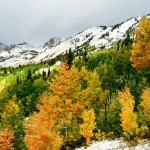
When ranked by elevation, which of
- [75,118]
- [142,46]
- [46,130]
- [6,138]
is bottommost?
[6,138]

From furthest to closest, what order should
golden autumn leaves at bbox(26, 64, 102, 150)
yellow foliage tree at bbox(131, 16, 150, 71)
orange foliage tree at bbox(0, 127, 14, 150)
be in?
yellow foliage tree at bbox(131, 16, 150, 71) < golden autumn leaves at bbox(26, 64, 102, 150) < orange foliage tree at bbox(0, 127, 14, 150)

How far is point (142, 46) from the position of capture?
88250mm

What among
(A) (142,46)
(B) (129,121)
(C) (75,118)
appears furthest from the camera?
(A) (142,46)

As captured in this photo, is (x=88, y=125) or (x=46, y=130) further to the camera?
(x=88, y=125)

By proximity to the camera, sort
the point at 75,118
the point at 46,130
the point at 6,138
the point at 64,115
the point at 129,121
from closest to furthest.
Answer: the point at 129,121
the point at 46,130
the point at 6,138
the point at 64,115
the point at 75,118

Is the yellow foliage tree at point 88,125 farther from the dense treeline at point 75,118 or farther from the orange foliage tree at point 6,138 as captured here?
the orange foliage tree at point 6,138

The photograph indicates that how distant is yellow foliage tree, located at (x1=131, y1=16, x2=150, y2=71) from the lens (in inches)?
3455

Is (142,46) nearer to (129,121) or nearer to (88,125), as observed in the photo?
(88,125)

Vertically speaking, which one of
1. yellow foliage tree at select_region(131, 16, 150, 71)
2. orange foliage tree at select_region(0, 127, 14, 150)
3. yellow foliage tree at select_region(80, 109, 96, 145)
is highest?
yellow foliage tree at select_region(131, 16, 150, 71)

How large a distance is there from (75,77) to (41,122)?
10.9m

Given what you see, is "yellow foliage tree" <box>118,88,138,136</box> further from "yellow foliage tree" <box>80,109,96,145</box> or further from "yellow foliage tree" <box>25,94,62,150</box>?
"yellow foliage tree" <box>25,94,62,150</box>

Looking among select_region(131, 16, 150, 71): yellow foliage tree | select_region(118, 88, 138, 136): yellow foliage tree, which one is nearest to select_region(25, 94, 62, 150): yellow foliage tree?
select_region(118, 88, 138, 136): yellow foliage tree

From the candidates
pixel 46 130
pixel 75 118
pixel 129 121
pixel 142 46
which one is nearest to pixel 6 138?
pixel 46 130

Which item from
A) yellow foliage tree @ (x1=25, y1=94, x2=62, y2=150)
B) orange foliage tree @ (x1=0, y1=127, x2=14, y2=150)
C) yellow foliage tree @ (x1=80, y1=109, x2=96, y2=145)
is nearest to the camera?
yellow foliage tree @ (x1=25, y1=94, x2=62, y2=150)
